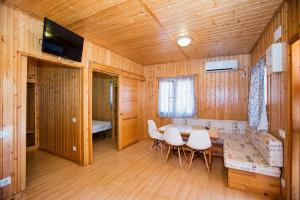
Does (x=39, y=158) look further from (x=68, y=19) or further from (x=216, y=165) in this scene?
(x=216, y=165)

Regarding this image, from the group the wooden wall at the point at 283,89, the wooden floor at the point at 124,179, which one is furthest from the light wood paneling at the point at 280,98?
the wooden floor at the point at 124,179

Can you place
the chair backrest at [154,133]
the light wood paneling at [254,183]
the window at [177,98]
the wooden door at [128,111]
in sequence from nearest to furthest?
the light wood paneling at [254,183] < the chair backrest at [154,133] < the wooden door at [128,111] < the window at [177,98]

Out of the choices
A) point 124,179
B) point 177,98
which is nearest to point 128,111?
point 177,98

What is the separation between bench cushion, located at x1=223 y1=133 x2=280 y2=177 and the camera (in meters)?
2.19

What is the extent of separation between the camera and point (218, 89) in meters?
4.32

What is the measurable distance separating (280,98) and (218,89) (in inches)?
87.4

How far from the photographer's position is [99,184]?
8.22 ft

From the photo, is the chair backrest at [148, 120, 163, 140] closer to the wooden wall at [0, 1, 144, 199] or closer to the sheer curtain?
the sheer curtain

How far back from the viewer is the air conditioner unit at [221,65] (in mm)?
4012

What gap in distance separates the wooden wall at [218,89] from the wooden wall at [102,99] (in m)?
2.33

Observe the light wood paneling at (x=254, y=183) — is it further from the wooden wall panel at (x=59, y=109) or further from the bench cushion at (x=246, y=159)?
the wooden wall panel at (x=59, y=109)

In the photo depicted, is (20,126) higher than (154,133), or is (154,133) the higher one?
(20,126)

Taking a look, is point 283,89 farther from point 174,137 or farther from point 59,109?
point 59,109

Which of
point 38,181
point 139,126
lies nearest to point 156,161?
point 139,126
